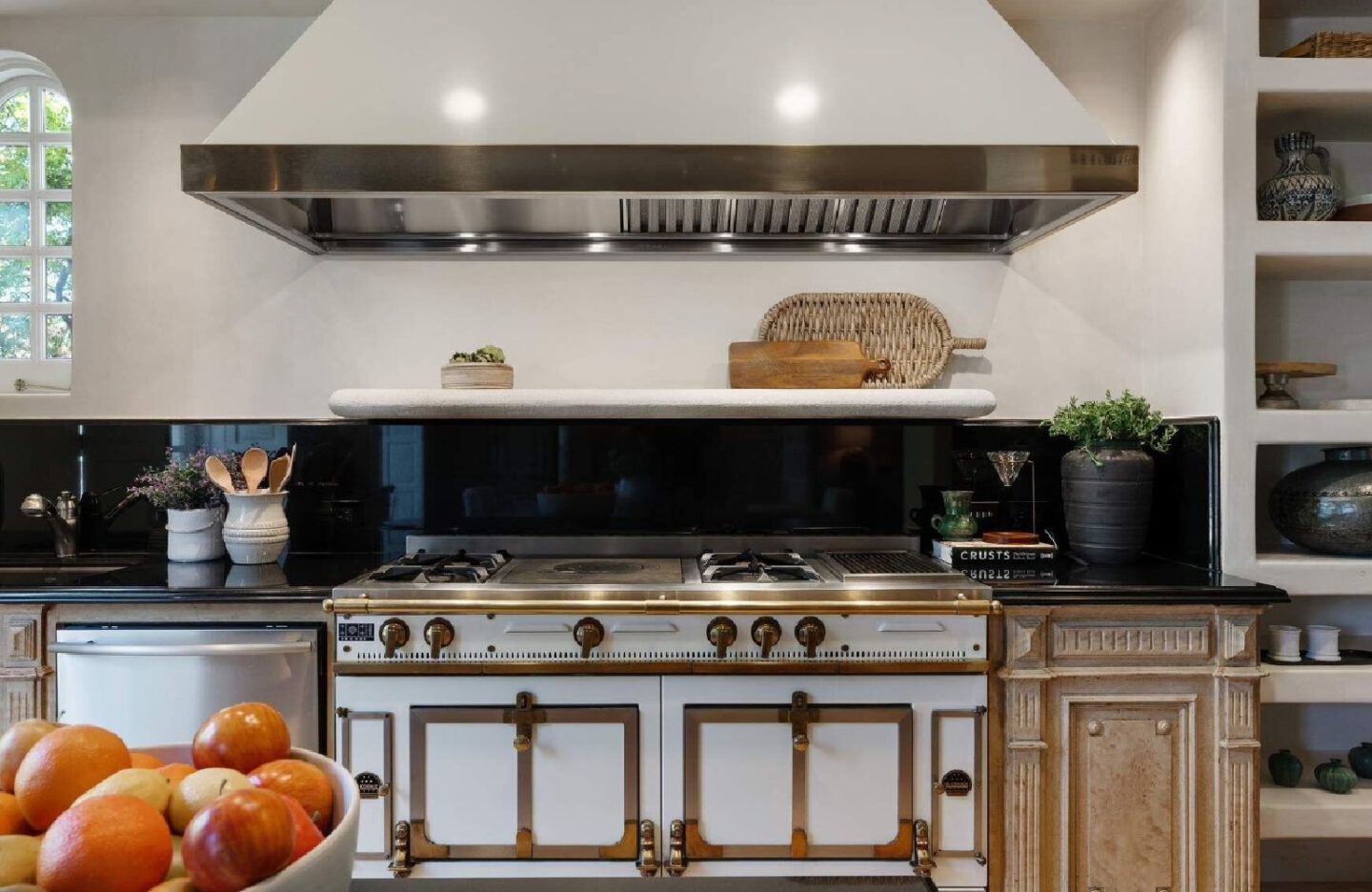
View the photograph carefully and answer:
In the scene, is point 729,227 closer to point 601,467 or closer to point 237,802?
point 601,467

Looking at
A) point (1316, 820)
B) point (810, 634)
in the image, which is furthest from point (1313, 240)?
point (810, 634)

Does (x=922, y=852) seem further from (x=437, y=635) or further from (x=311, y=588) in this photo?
(x=311, y=588)

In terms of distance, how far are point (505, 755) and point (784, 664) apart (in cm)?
71

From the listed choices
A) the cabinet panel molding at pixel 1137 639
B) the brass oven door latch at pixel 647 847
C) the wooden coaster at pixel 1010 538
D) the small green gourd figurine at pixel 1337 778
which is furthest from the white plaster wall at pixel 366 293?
the brass oven door latch at pixel 647 847

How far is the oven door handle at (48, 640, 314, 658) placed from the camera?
208 centimetres

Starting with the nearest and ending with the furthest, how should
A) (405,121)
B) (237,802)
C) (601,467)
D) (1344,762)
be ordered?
(237,802) → (405,121) → (1344,762) → (601,467)

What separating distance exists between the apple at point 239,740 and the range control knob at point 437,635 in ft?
4.30

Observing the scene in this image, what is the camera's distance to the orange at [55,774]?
2.17 ft

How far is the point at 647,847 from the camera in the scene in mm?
2088

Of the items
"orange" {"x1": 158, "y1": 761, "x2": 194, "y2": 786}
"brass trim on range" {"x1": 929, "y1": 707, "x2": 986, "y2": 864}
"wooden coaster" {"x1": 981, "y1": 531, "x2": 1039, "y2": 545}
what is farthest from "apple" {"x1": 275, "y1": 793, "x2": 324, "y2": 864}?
"wooden coaster" {"x1": 981, "y1": 531, "x2": 1039, "y2": 545}

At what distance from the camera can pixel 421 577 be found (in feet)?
7.37

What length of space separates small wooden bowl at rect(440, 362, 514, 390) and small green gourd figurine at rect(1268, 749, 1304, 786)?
97.8 inches

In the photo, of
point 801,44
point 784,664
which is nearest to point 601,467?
point 784,664

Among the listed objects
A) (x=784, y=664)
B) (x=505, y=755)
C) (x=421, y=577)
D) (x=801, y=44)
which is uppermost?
(x=801, y=44)
